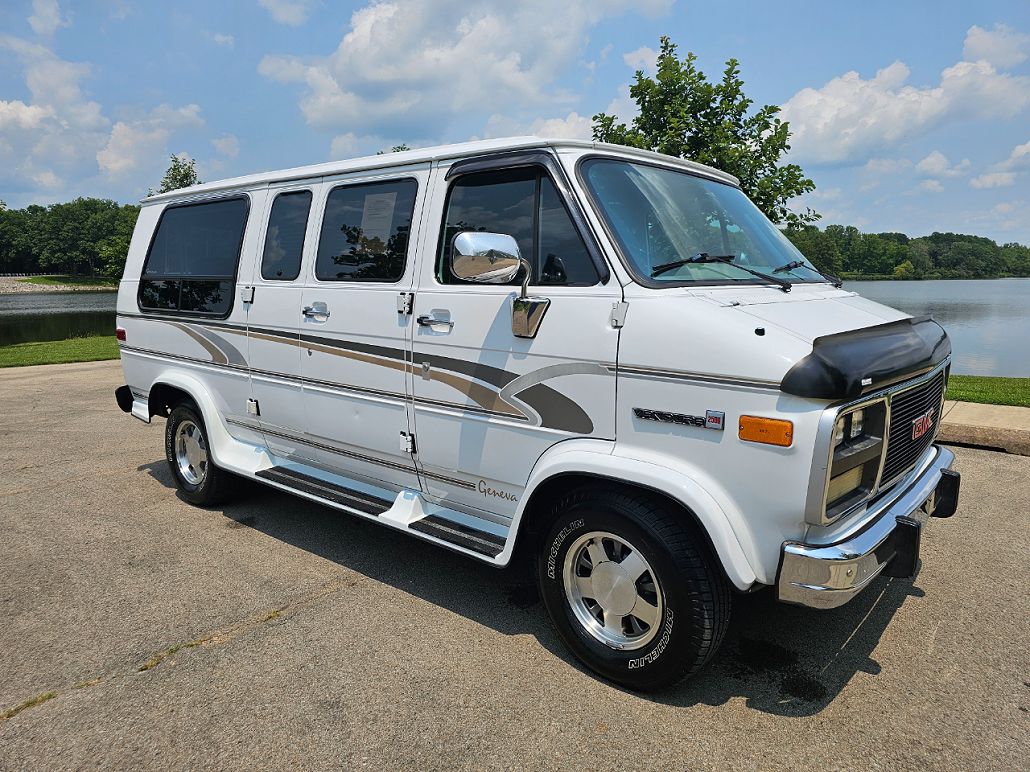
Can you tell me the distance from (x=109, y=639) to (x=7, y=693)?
19.8 inches

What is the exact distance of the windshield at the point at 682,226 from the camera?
10.7 ft

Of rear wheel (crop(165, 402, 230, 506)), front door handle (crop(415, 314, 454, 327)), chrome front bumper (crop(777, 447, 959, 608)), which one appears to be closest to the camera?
chrome front bumper (crop(777, 447, 959, 608))

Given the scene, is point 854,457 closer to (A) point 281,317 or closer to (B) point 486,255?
(B) point 486,255

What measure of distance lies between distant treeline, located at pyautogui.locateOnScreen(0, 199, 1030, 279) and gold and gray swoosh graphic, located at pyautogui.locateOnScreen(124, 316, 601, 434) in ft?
8.44

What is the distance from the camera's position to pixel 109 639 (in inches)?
143

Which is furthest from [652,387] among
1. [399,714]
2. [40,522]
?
[40,522]

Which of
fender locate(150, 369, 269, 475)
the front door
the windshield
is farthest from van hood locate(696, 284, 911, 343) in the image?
fender locate(150, 369, 269, 475)

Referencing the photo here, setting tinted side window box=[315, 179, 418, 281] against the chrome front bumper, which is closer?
the chrome front bumper

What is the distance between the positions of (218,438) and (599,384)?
349 centimetres

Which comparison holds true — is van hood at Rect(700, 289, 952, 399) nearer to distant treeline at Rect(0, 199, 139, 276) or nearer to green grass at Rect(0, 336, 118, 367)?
green grass at Rect(0, 336, 118, 367)

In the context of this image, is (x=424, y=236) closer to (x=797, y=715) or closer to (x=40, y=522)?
(x=797, y=715)

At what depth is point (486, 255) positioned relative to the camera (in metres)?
3.09

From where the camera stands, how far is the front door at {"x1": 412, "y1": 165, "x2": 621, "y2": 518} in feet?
10.5

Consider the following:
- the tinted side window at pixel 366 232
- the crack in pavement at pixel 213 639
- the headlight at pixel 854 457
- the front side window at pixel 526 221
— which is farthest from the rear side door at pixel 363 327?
the headlight at pixel 854 457
